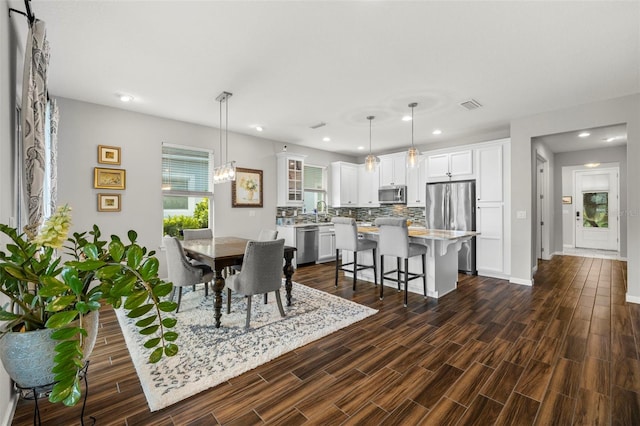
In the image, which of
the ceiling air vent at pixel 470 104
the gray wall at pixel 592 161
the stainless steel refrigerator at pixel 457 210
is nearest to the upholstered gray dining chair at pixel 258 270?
the ceiling air vent at pixel 470 104

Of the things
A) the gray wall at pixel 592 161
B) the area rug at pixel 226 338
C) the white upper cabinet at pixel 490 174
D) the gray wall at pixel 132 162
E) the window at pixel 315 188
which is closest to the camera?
the area rug at pixel 226 338

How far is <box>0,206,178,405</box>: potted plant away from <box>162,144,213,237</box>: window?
3499 millimetres

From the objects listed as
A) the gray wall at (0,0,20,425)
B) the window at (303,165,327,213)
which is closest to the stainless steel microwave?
the window at (303,165,327,213)

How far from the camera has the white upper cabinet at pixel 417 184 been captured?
580cm

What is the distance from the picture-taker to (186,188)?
15.5ft

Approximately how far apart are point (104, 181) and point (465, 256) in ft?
19.3

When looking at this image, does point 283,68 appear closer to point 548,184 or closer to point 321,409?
point 321,409

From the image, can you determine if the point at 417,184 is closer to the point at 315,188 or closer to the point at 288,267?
the point at 315,188

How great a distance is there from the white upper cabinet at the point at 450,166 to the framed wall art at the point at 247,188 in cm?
342

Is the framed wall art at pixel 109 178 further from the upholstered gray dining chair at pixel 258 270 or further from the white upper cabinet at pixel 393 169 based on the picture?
the white upper cabinet at pixel 393 169

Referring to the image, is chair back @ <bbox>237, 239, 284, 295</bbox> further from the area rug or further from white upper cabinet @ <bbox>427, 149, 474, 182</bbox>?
white upper cabinet @ <bbox>427, 149, 474, 182</bbox>

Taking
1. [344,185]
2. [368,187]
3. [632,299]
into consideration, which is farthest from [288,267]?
[632,299]

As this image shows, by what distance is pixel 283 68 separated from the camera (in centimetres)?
291

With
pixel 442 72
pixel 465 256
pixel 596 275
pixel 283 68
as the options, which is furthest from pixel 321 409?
pixel 596 275
